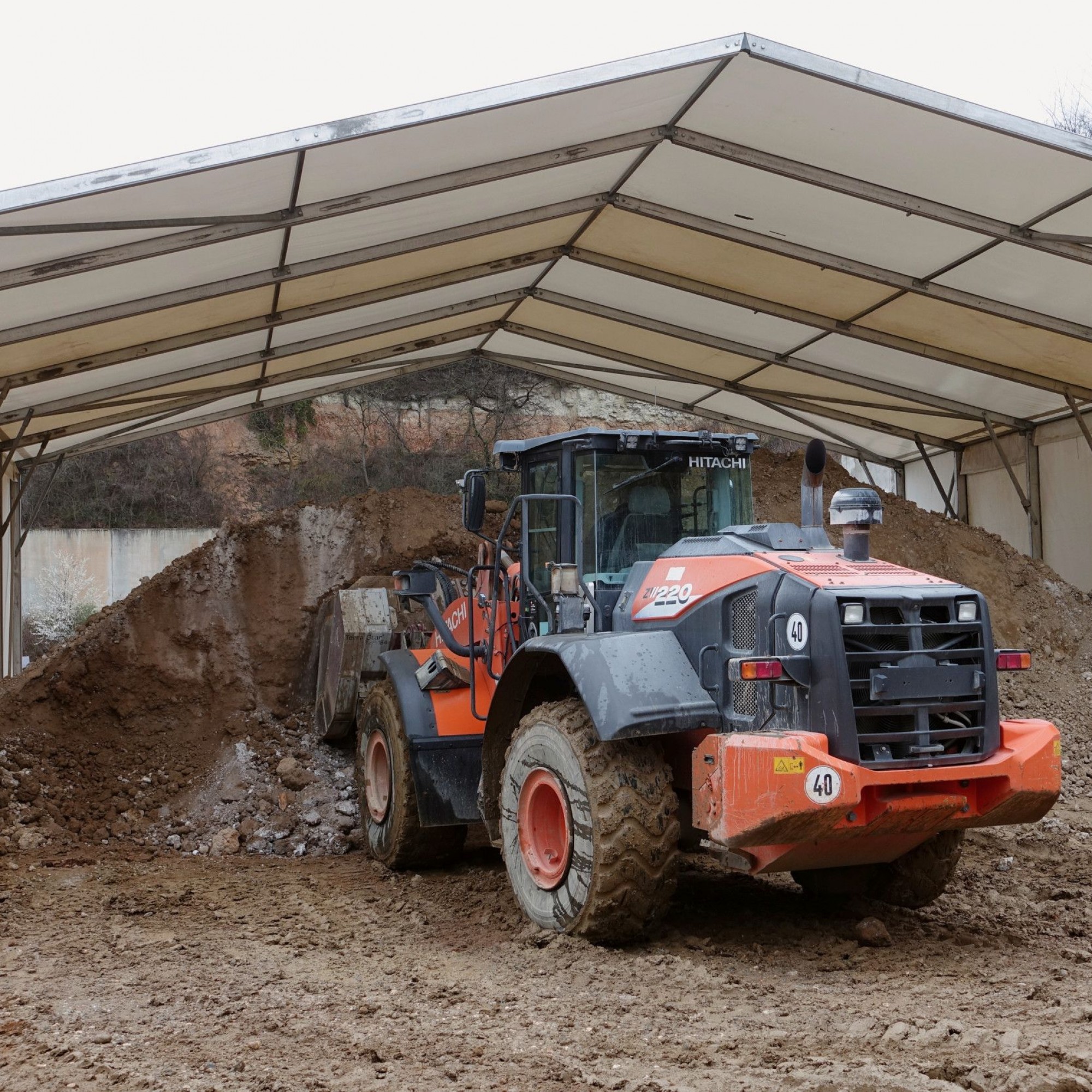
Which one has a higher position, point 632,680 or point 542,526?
point 542,526

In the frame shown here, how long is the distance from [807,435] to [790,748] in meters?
12.9

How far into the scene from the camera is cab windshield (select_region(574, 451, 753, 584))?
6008mm

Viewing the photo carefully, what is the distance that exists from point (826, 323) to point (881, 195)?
309 centimetres

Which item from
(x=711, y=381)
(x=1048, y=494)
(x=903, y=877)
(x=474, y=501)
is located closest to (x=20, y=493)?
(x=711, y=381)

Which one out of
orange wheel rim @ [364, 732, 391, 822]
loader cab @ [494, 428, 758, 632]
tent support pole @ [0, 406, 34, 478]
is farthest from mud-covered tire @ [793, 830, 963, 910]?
tent support pole @ [0, 406, 34, 478]

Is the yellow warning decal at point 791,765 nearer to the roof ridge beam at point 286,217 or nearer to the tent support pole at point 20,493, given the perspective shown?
the roof ridge beam at point 286,217

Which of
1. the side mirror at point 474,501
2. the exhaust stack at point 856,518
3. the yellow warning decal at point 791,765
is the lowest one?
the yellow warning decal at point 791,765

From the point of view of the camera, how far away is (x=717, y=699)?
5059 mm

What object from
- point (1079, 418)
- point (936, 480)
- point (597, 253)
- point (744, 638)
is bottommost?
point (744, 638)

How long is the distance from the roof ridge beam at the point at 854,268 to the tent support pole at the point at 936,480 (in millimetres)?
5454

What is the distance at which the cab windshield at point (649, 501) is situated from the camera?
6008 mm

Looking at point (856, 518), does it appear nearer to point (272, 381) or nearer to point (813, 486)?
point (813, 486)

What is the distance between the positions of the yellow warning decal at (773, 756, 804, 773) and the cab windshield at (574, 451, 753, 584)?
1.79 metres

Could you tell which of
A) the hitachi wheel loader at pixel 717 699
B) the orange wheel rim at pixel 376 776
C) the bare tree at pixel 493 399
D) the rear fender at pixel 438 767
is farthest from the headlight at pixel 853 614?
the bare tree at pixel 493 399
